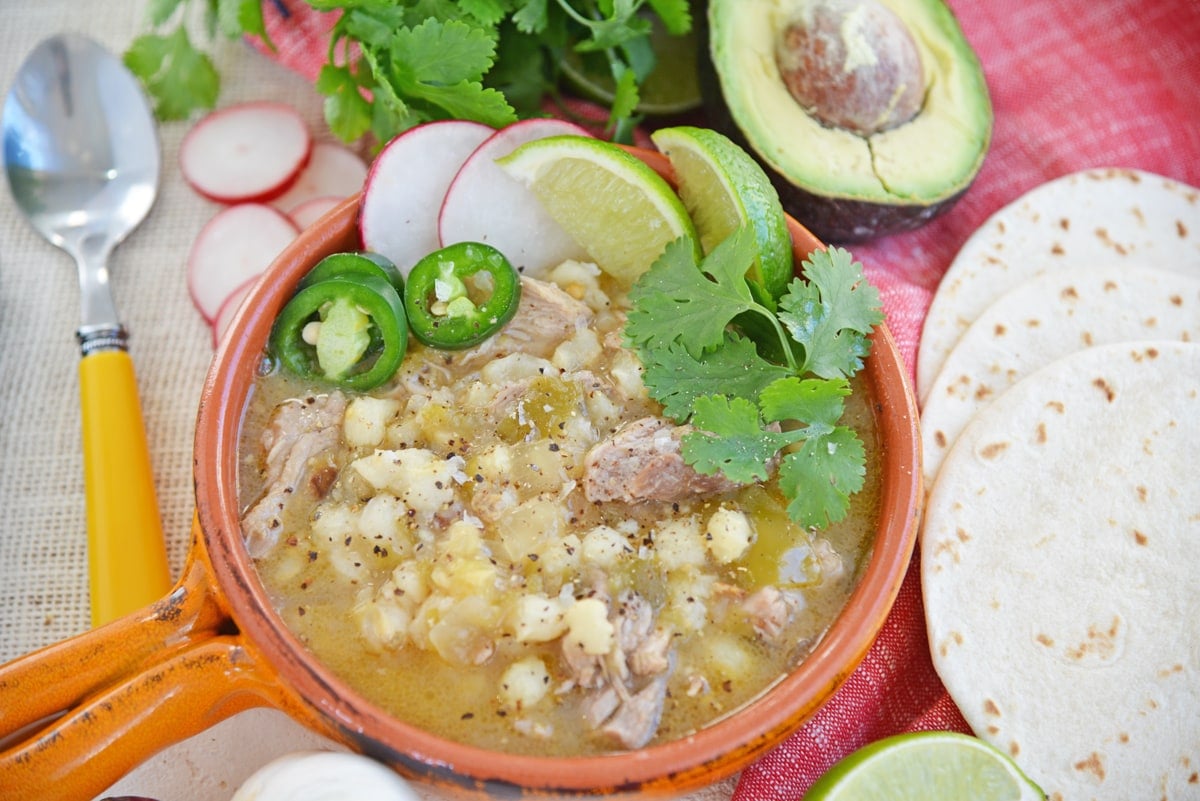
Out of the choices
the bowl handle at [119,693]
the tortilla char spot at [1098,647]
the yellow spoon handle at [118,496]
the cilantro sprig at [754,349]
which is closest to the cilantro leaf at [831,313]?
the cilantro sprig at [754,349]

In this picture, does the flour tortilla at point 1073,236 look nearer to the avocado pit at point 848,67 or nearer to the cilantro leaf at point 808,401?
the avocado pit at point 848,67

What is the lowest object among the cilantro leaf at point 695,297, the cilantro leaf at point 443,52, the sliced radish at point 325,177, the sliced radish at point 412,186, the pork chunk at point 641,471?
the pork chunk at point 641,471

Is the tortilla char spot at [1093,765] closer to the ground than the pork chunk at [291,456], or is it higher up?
closer to the ground

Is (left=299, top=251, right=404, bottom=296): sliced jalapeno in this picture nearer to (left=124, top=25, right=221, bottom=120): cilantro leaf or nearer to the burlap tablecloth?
the burlap tablecloth

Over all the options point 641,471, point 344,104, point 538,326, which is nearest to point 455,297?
point 538,326

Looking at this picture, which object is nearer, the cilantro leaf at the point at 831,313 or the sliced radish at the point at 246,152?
the cilantro leaf at the point at 831,313

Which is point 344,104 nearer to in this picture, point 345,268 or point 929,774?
point 345,268

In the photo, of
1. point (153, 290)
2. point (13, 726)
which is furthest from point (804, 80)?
point (13, 726)

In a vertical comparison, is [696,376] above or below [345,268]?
below

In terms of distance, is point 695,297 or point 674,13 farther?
point 674,13
